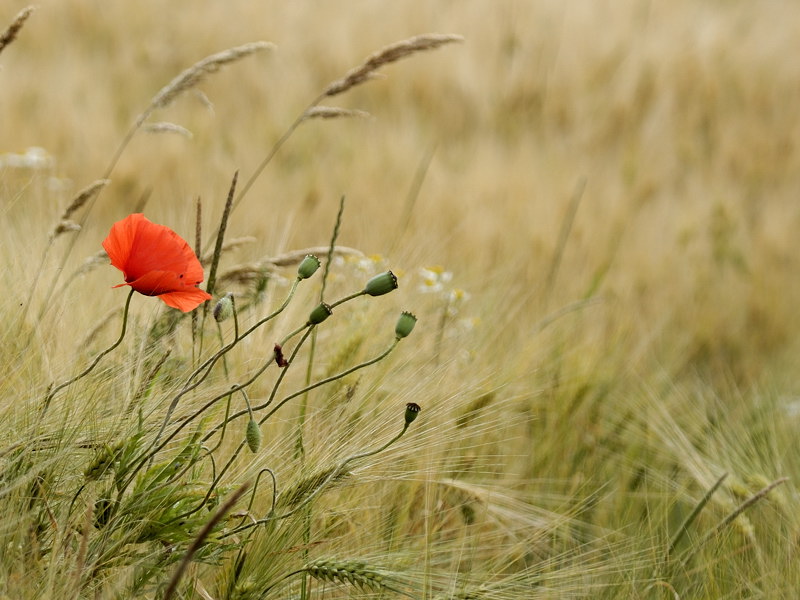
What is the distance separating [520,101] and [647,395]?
6.31ft

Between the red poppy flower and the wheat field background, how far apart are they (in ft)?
0.26

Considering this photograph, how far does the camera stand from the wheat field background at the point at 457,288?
90 cm

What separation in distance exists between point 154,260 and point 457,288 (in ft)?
2.84

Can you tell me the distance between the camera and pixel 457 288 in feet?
5.33

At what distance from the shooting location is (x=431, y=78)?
3344 millimetres

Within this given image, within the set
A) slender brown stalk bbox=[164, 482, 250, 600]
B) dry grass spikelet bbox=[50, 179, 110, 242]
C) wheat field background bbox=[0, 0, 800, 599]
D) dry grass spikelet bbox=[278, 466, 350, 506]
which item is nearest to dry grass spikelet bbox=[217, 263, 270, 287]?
wheat field background bbox=[0, 0, 800, 599]

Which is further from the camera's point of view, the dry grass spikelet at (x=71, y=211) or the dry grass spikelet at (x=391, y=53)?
the dry grass spikelet at (x=391, y=53)

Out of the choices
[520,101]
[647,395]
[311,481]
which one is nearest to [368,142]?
[520,101]

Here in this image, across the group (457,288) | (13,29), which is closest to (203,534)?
(13,29)

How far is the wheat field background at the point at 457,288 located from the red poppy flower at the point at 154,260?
8 centimetres

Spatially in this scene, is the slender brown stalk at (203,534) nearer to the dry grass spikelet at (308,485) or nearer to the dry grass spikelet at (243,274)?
the dry grass spikelet at (308,485)

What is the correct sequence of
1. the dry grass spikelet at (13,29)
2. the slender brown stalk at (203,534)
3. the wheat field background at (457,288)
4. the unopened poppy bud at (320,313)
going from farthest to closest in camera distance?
the dry grass spikelet at (13,29)
the wheat field background at (457,288)
the unopened poppy bud at (320,313)
the slender brown stalk at (203,534)

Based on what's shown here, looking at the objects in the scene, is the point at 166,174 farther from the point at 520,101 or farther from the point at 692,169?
the point at 692,169

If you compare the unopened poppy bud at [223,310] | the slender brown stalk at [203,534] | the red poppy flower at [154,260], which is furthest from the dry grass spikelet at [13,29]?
the slender brown stalk at [203,534]
